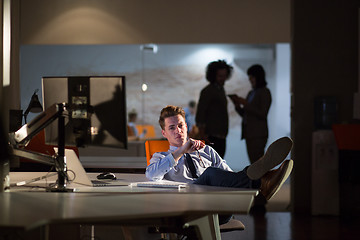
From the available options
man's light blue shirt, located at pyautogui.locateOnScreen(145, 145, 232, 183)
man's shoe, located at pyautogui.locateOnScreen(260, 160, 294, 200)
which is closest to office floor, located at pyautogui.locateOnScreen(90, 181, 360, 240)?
man's light blue shirt, located at pyautogui.locateOnScreen(145, 145, 232, 183)

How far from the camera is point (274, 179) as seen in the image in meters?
2.77

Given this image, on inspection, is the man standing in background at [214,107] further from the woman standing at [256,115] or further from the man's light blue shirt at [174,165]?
the man's light blue shirt at [174,165]

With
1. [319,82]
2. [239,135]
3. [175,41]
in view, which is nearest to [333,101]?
[319,82]

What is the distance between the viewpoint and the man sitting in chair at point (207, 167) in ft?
8.99

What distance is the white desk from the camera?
1.91 metres

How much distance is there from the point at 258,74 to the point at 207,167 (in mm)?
3616

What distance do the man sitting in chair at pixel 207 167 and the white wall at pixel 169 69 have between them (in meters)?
3.54

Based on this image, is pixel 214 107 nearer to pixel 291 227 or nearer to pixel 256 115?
pixel 256 115

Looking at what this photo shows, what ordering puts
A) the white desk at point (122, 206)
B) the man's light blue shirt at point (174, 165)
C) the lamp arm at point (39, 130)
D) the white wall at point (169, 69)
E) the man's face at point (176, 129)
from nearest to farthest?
the white desk at point (122, 206), the lamp arm at point (39, 130), the man's light blue shirt at point (174, 165), the man's face at point (176, 129), the white wall at point (169, 69)

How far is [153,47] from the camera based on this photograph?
696 cm

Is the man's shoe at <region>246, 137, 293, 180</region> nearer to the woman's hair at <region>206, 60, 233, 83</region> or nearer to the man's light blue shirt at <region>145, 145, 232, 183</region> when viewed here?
the man's light blue shirt at <region>145, 145, 232, 183</region>

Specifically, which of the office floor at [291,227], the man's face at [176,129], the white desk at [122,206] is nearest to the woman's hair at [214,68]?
the office floor at [291,227]

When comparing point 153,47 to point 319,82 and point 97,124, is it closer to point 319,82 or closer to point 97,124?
point 319,82

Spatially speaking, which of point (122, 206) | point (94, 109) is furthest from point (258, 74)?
point (122, 206)
